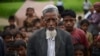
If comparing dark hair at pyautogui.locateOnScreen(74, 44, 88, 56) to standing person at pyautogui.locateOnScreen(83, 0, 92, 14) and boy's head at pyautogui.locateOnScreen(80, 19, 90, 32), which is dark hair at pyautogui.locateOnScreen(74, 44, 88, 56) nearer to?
boy's head at pyautogui.locateOnScreen(80, 19, 90, 32)

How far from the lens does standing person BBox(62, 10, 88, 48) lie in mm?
8859

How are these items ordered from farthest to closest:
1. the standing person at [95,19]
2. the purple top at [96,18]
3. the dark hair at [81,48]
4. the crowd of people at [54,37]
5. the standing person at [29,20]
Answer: the purple top at [96,18] < the standing person at [29,20] < the standing person at [95,19] < the dark hair at [81,48] < the crowd of people at [54,37]

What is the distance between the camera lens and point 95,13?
12.3 metres

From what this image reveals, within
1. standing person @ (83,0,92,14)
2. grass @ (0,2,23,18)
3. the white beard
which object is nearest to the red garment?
the white beard

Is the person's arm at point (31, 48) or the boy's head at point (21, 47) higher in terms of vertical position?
the person's arm at point (31, 48)

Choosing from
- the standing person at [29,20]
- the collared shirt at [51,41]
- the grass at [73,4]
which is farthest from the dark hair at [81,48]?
the grass at [73,4]

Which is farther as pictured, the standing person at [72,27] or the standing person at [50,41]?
the standing person at [72,27]

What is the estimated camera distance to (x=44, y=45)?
7.69 meters

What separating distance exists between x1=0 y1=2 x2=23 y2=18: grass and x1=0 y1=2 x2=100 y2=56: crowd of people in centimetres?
343

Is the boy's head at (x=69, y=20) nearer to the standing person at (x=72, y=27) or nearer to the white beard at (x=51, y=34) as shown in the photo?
the standing person at (x=72, y=27)

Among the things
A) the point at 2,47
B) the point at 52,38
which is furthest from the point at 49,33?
the point at 2,47

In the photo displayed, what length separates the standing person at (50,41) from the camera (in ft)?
25.1

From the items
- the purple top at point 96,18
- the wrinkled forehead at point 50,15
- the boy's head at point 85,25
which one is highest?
the wrinkled forehead at point 50,15

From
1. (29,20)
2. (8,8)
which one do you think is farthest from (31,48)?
(8,8)
